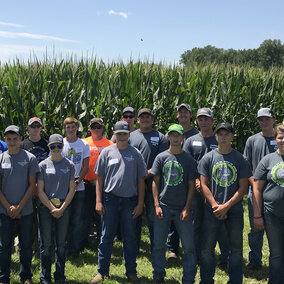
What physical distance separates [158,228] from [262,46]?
2522 inches

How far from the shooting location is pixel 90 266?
494cm

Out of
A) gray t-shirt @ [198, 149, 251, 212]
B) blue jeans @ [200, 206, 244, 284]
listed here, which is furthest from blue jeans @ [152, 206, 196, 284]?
gray t-shirt @ [198, 149, 251, 212]

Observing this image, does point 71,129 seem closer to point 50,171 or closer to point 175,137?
point 50,171

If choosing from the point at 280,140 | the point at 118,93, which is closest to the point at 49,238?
the point at 280,140

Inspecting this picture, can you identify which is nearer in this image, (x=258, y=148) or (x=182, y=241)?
(x=182, y=241)

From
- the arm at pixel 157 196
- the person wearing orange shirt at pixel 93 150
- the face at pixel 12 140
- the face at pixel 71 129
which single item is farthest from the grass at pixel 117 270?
the face at pixel 71 129

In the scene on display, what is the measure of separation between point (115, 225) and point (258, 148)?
2068 millimetres

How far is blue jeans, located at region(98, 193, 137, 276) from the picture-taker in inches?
171

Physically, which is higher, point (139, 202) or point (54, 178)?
point (54, 178)

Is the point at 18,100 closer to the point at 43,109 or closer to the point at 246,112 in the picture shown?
the point at 43,109

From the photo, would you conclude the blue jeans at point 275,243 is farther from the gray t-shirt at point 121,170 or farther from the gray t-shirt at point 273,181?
the gray t-shirt at point 121,170

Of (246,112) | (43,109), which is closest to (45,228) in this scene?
(43,109)

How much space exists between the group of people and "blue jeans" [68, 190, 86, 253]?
221 millimetres

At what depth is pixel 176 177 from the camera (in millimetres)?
4180
